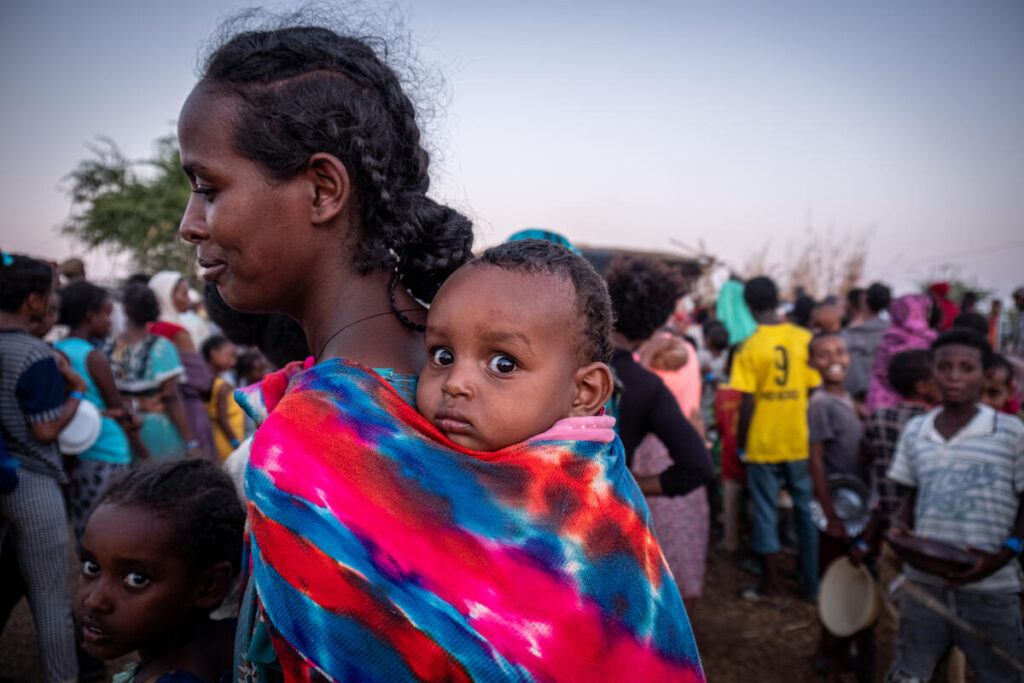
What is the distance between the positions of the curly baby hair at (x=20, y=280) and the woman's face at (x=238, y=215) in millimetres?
2870

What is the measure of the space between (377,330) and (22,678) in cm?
443

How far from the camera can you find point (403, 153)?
4.49 feet

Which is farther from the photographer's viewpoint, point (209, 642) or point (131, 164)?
point (131, 164)

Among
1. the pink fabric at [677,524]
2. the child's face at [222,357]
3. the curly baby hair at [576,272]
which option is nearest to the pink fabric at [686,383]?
the pink fabric at [677,524]

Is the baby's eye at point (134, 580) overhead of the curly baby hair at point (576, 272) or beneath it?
beneath

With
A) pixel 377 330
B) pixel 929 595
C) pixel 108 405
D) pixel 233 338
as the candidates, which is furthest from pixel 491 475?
pixel 108 405

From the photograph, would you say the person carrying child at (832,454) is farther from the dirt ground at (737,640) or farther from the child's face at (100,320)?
the child's face at (100,320)

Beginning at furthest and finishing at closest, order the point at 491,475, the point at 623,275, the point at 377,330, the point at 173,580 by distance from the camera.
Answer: the point at 623,275
the point at 173,580
the point at 377,330
the point at 491,475

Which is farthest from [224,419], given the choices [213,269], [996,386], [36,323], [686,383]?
[996,386]

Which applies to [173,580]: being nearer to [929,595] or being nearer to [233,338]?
[233,338]

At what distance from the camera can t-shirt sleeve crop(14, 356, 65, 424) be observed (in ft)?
11.0

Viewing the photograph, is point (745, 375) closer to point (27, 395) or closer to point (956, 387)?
A: point (956, 387)

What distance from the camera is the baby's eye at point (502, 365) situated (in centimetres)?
115

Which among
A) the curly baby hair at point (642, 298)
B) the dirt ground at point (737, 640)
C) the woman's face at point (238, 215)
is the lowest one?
the dirt ground at point (737, 640)
